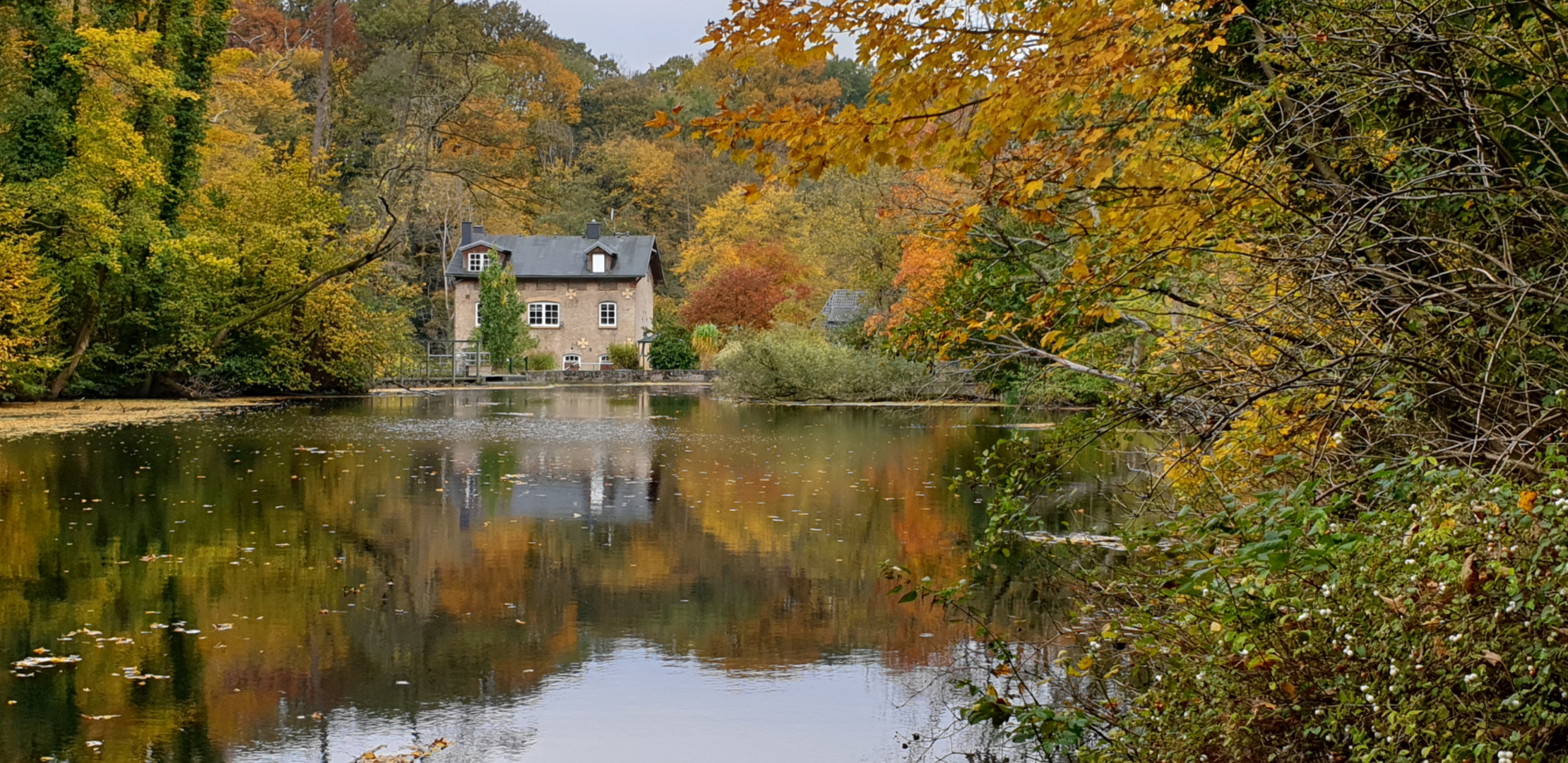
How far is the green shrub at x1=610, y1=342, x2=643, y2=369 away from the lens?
2394 inches

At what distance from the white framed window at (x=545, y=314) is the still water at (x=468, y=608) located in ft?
149

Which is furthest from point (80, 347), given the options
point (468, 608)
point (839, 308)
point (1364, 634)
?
point (1364, 634)

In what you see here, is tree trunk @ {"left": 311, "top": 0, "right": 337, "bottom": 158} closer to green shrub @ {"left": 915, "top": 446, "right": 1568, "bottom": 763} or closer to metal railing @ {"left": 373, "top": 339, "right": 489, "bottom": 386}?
metal railing @ {"left": 373, "top": 339, "right": 489, "bottom": 386}

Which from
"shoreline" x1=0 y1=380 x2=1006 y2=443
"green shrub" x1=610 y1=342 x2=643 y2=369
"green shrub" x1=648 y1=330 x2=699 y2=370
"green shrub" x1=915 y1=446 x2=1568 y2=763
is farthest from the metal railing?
"green shrub" x1=915 y1=446 x2=1568 y2=763

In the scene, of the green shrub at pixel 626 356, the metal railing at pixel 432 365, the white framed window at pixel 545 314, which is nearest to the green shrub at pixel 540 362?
the metal railing at pixel 432 365

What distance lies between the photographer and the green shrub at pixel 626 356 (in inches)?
2394

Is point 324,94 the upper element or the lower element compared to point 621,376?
upper

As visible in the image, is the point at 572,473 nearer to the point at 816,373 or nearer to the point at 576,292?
the point at 816,373

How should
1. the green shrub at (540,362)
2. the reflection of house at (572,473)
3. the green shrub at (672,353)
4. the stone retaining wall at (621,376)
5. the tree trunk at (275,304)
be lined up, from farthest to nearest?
the green shrub at (672,353)
the green shrub at (540,362)
the stone retaining wall at (621,376)
the tree trunk at (275,304)
the reflection of house at (572,473)

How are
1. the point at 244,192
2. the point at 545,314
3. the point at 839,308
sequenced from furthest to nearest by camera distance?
the point at 545,314 → the point at 839,308 → the point at 244,192

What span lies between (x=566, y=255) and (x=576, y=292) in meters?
1.91

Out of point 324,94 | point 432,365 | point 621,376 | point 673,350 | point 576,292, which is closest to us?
point 324,94

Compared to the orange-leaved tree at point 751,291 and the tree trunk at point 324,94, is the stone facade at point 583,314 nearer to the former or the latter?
the orange-leaved tree at point 751,291

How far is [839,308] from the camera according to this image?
5362 centimetres
